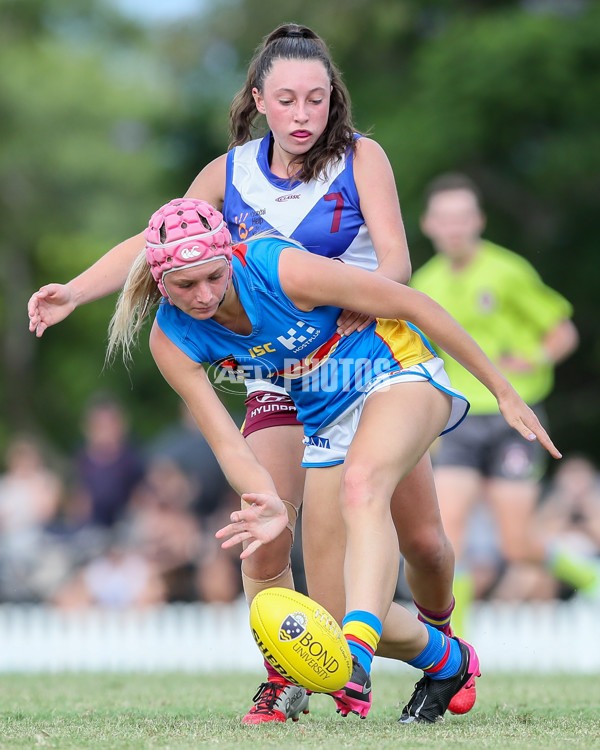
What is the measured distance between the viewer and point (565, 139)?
55.3 ft

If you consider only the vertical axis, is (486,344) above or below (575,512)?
above

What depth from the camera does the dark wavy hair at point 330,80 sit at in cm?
469

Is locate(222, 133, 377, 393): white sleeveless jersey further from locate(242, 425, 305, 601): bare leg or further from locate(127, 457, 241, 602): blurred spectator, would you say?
locate(127, 457, 241, 602): blurred spectator

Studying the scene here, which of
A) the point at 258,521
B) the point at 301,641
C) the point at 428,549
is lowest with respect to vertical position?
the point at 301,641

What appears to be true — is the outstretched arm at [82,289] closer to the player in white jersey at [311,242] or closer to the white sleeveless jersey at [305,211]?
the player in white jersey at [311,242]

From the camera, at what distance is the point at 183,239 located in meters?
4.03

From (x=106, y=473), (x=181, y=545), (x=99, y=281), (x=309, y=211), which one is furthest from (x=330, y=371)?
(x=106, y=473)

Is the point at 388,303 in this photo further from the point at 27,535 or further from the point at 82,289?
the point at 27,535

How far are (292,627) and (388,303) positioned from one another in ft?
3.86

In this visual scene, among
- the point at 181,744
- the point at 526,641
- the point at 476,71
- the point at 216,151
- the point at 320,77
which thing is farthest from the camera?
the point at 216,151

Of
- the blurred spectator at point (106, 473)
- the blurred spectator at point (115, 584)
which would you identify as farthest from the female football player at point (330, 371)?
the blurred spectator at point (106, 473)

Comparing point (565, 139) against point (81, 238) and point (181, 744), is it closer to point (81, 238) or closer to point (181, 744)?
point (181, 744)

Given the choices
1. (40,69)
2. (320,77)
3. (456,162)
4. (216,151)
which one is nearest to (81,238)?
(40,69)

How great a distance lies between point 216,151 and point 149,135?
3.61 metres
